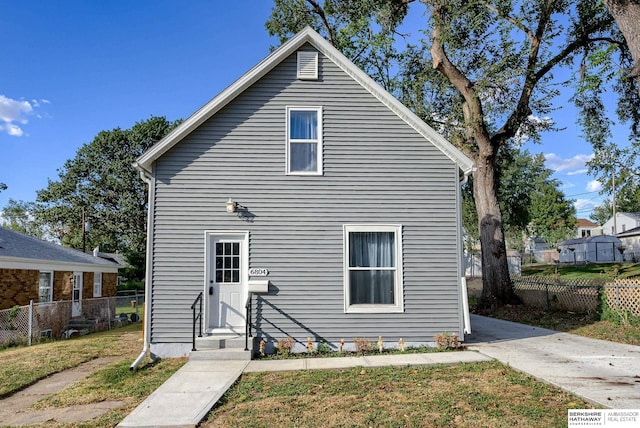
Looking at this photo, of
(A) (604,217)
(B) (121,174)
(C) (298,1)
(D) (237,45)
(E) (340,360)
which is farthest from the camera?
(A) (604,217)

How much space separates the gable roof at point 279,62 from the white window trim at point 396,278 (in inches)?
78.2

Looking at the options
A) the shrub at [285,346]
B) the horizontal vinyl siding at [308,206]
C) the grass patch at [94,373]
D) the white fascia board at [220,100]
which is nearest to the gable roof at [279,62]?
the white fascia board at [220,100]

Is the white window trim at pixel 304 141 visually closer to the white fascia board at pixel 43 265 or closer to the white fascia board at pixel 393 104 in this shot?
the white fascia board at pixel 393 104

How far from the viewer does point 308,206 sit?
353 inches

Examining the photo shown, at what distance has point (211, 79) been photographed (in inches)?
669

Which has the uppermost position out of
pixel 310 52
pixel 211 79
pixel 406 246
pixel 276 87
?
pixel 211 79

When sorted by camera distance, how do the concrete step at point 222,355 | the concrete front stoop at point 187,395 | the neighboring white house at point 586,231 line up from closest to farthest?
the concrete front stoop at point 187,395, the concrete step at point 222,355, the neighboring white house at point 586,231

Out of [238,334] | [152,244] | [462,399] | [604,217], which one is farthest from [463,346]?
[604,217]

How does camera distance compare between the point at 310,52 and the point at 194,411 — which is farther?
the point at 310,52

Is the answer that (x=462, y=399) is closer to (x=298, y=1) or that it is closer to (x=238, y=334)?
(x=238, y=334)

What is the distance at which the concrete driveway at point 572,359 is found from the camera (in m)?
5.49

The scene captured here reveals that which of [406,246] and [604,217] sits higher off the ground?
[604,217]

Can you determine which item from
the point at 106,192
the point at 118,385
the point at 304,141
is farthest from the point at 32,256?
the point at 106,192

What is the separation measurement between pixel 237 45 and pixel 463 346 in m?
12.9
